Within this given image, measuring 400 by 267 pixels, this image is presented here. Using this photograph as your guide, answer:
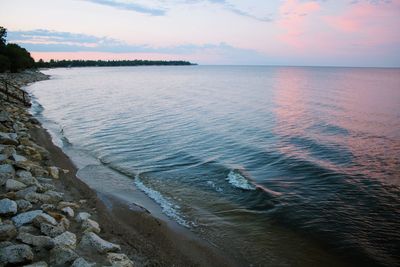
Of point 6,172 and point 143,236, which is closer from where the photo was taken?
point 143,236

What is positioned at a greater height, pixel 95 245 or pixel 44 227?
pixel 44 227

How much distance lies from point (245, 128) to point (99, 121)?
13584mm

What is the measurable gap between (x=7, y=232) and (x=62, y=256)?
1478 millimetres

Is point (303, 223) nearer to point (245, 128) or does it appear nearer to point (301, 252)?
point (301, 252)

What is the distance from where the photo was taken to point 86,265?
620cm

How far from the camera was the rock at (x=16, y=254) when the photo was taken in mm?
5996

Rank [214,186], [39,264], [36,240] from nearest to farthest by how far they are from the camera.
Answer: [39,264] → [36,240] → [214,186]

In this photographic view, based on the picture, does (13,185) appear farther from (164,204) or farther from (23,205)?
(164,204)

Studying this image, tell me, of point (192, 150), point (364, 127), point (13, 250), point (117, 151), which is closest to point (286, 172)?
point (192, 150)

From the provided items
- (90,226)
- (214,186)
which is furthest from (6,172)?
(214,186)

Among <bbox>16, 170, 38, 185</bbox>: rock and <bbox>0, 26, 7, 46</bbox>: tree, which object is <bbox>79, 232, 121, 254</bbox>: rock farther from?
<bbox>0, 26, 7, 46</bbox>: tree

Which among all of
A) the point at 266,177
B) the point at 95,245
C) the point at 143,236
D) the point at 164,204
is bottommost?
the point at 164,204

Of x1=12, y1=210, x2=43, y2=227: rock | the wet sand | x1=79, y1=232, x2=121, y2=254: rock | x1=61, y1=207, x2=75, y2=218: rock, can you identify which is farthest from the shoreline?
x1=12, y1=210, x2=43, y2=227: rock

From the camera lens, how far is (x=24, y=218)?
7695mm
